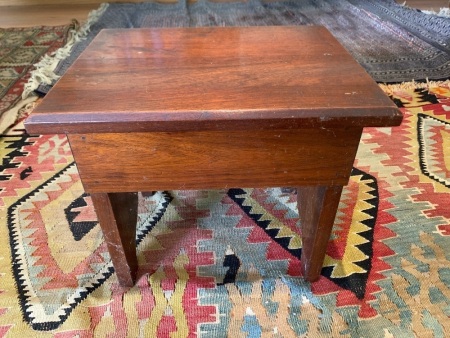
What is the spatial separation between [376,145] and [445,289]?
64cm

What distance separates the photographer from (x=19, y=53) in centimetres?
225

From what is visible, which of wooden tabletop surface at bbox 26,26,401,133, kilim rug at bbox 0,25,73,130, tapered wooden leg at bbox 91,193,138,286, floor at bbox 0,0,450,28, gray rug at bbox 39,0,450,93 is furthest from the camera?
floor at bbox 0,0,450,28

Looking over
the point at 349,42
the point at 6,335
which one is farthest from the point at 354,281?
A: the point at 349,42

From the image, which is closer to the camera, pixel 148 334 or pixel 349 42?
pixel 148 334

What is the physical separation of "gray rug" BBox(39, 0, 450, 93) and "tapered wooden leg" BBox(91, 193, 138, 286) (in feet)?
3.77

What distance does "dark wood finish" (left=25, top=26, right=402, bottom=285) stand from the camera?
636mm

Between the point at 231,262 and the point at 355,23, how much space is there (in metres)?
2.02

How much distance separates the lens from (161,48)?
924 mm

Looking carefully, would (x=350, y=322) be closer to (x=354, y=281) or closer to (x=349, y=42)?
(x=354, y=281)

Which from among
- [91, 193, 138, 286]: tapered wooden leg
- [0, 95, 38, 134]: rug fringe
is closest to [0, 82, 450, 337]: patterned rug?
[91, 193, 138, 286]: tapered wooden leg

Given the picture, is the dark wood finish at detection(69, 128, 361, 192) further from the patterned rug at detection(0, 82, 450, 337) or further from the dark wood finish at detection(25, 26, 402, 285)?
the patterned rug at detection(0, 82, 450, 337)

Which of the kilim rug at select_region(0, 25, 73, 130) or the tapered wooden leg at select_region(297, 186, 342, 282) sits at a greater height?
the tapered wooden leg at select_region(297, 186, 342, 282)

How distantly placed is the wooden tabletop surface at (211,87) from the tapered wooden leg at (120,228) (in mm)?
185

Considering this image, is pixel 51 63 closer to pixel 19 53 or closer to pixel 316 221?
pixel 19 53
